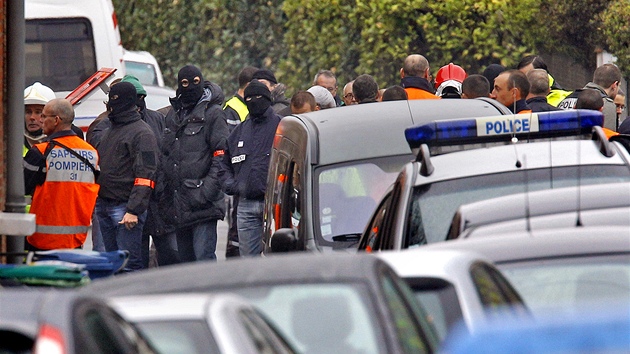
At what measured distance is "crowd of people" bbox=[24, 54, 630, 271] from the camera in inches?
414

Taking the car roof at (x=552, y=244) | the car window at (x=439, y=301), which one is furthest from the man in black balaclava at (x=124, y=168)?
the car window at (x=439, y=301)

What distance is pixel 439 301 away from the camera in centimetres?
482

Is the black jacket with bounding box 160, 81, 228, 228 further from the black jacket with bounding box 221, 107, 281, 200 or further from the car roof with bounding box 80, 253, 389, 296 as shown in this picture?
the car roof with bounding box 80, 253, 389, 296

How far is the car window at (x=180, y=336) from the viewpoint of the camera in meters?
3.91

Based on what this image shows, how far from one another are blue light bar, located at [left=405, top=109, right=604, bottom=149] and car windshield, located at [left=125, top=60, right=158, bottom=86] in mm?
17647

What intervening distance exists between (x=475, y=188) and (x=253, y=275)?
8.17 ft

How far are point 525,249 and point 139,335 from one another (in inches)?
66.8

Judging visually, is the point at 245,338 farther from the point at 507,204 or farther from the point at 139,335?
the point at 507,204

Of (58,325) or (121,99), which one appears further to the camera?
(121,99)

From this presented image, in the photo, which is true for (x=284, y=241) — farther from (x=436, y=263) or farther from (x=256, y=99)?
(x=256, y=99)

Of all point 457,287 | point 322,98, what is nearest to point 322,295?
point 457,287

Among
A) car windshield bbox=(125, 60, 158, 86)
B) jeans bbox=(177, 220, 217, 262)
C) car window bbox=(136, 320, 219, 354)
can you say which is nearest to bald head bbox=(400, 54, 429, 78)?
jeans bbox=(177, 220, 217, 262)

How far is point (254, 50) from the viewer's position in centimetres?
2738

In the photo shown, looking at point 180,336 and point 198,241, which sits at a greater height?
point 180,336
